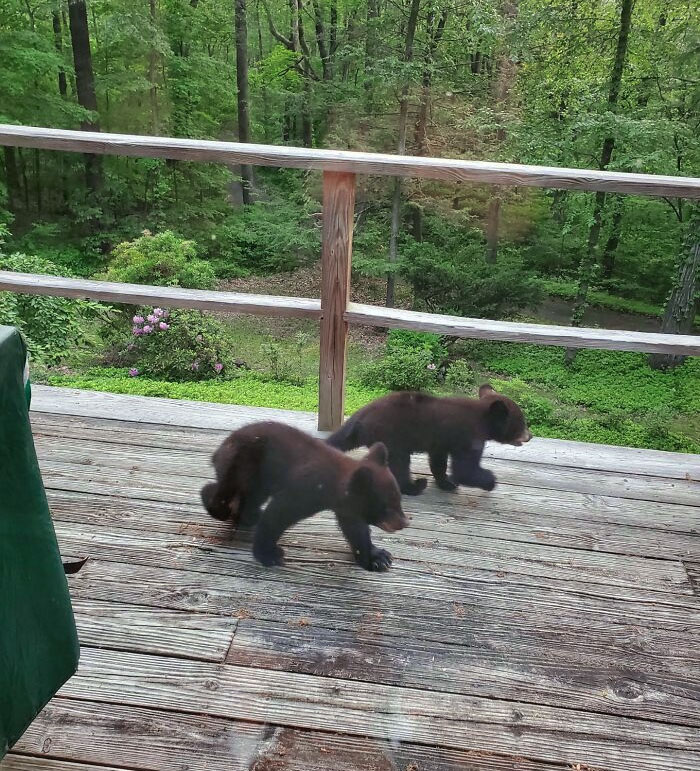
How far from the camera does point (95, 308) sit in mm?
5938

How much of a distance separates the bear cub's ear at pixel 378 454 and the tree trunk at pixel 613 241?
271 inches

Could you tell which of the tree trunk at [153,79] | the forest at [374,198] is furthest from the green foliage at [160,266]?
the tree trunk at [153,79]

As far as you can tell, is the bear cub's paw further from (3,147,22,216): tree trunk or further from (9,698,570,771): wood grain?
(3,147,22,216): tree trunk

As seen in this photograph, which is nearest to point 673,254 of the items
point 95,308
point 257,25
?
point 95,308

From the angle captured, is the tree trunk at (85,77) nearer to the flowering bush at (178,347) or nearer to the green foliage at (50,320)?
the green foliage at (50,320)

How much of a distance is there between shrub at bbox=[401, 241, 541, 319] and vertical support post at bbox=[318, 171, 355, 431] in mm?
1304

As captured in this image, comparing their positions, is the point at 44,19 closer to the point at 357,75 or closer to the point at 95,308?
the point at 357,75

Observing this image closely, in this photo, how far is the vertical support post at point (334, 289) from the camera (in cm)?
259

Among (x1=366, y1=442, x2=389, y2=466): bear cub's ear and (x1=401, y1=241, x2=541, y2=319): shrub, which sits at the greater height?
(x1=366, y1=442, x2=389, y2=466): bear cub's ear

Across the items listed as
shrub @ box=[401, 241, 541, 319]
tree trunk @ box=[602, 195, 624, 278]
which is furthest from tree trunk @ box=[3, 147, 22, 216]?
tree trunk @ box=[602, 195, 624, 278]

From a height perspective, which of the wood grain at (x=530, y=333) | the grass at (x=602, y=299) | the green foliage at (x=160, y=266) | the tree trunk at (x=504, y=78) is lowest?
the grass at (x=602, y=299)

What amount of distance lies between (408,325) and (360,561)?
962 mm

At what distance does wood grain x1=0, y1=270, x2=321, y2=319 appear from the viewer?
271 cm

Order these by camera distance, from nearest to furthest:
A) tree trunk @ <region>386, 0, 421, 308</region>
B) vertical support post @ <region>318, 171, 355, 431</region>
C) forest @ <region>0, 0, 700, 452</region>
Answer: vertical support post @ <region>318, 171, 355, 431</region> < forest @ <region>0, 0, 700, 452</region> < tree trunk @ <region>386, 0, 421, 308</region>
